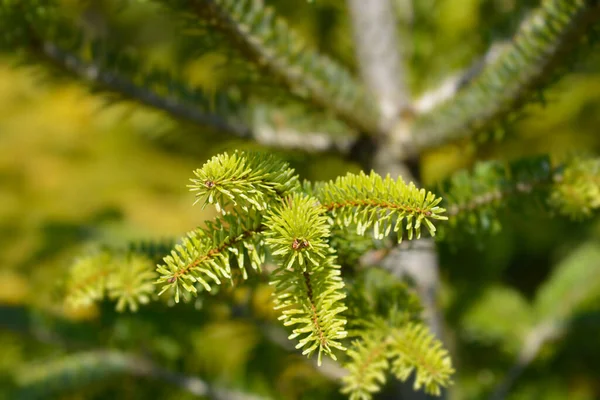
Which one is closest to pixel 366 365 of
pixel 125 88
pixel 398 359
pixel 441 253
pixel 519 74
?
pixel 398 359

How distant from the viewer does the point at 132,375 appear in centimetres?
118

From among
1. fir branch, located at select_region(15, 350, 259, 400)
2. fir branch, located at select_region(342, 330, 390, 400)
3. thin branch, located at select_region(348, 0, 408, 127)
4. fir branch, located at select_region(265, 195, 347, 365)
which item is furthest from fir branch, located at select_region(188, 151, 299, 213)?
fir branch, located at select_region(15, 350, 259, 400)

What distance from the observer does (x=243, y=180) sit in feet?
1.70

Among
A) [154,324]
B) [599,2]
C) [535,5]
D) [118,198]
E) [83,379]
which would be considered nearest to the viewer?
[599,2]

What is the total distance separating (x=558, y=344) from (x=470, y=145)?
69 centimetres

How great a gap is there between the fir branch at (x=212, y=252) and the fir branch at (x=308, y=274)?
0.08ft

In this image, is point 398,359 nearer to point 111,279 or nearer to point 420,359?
point 420,359

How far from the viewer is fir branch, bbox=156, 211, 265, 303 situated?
20.2 inches

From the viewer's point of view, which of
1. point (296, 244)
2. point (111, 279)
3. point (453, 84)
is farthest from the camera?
point (453, 84)

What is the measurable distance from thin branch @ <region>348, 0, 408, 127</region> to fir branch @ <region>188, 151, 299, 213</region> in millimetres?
484

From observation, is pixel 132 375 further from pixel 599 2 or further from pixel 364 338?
pixel 599 2

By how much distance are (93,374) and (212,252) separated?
0.68 meters

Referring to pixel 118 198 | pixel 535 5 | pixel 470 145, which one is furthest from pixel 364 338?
pixel 118 198

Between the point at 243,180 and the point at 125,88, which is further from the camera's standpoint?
the point at 125,88
